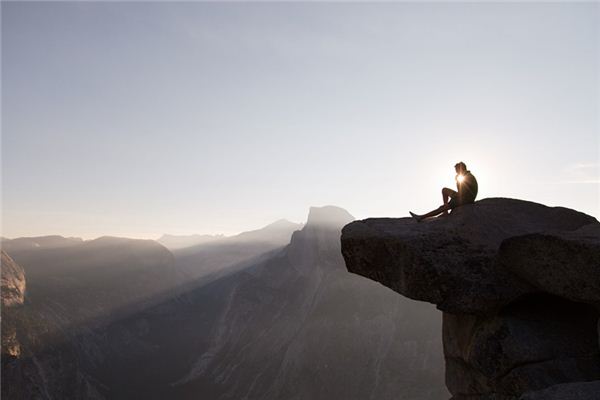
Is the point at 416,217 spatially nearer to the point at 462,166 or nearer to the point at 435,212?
the point at 435,212

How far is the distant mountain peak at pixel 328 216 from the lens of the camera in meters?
98.3

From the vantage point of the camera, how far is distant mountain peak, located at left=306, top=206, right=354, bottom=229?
98.3 meters

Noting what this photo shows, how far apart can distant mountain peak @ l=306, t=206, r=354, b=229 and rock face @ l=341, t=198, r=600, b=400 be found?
8234 cm

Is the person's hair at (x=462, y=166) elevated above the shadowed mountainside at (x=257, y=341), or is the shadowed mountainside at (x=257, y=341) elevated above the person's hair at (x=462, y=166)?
the person's hair at (x=462, y=166)

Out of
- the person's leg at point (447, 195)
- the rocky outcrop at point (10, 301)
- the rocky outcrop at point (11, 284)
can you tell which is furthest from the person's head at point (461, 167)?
the rocky outcrop at point (11, 284)

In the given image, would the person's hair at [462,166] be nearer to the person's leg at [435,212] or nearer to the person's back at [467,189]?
the person's back at [467,189]

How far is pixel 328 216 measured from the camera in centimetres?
10262

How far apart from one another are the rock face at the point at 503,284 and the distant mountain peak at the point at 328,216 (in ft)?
270

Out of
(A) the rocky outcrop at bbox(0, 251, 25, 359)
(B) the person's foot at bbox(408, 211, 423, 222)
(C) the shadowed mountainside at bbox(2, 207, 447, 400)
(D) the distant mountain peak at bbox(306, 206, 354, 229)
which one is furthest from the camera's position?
(D) the distant mountain peak at bbox(306, 206, 354, 229)

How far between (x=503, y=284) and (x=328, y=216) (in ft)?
304

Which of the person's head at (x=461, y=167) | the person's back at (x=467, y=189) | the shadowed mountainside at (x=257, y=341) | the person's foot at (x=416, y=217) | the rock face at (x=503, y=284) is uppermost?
the person's head at (x=461, y=167)

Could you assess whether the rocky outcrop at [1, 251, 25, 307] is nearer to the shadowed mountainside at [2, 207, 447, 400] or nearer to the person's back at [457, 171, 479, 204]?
the shadowed mountainside at [2, 207, 447, 400]

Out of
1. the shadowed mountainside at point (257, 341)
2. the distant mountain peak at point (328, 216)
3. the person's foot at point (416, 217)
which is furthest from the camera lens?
the distant mountain peak at point (328, 216)

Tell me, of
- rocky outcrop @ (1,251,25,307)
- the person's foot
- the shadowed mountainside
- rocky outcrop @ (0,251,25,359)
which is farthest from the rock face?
A: rocky outcrop @ (1,251,25,307)
